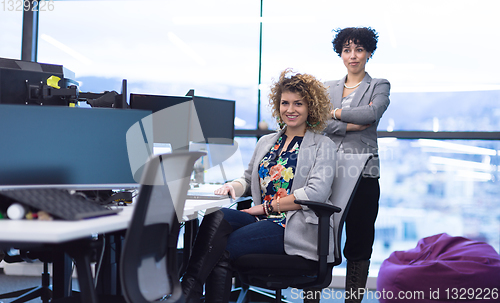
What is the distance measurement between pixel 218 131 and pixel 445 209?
2174 mm

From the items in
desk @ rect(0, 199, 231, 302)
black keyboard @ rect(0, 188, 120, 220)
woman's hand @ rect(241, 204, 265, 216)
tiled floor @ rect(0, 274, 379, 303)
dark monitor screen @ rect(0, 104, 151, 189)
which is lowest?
tiled floor @ rect(0, 274, 379, 303)

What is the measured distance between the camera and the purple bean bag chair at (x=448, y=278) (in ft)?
8.06

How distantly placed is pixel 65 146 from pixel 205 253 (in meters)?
0.71

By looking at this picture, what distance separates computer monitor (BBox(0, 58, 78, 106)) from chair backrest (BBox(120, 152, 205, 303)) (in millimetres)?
834

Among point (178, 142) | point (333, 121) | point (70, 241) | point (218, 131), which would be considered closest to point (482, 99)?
point (333, 121)

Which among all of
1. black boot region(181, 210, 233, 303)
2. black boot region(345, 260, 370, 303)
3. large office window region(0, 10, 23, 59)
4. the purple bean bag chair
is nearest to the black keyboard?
black boot region(181, 210, 233, 303)

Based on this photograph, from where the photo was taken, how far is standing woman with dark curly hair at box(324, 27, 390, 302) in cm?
238

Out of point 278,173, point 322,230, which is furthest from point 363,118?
point 322,230

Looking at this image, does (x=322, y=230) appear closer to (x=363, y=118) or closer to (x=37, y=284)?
(x=363, y=118)

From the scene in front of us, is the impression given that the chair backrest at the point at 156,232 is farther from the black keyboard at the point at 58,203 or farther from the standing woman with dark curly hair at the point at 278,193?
the standing woman with dark curly hair at the point at 278,193

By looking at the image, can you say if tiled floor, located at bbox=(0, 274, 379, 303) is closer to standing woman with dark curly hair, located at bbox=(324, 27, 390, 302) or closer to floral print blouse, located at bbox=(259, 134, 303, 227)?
standing woman with dark curly hair, located at bbox=(324, 27, 390, 302)

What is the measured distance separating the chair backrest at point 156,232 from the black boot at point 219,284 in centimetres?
37

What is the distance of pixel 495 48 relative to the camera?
3.39 m

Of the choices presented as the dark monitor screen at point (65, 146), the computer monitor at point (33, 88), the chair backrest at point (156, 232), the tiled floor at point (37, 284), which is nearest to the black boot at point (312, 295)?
the tiled floor at point (37, 284)
